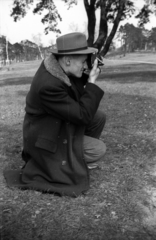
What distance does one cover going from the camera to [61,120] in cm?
265

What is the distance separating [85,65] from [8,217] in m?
1.56

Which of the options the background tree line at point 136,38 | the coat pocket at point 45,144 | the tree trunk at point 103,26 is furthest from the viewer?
the background tree line at point 136,38

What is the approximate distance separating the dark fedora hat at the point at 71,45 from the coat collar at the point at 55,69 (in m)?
0.08

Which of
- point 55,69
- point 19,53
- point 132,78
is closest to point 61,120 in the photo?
point 55,69

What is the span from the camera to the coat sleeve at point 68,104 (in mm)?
2475

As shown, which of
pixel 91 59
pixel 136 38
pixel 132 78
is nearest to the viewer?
pixel 91 59

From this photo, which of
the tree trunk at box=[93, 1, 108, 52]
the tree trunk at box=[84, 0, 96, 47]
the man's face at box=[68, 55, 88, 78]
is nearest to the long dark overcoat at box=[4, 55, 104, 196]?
the man's face at box=[68, 55, 88, 78]

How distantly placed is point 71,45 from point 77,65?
8.0 inches

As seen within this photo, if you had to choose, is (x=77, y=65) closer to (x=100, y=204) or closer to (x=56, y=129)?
(x=56, y=129)

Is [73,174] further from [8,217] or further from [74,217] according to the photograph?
[8,217]

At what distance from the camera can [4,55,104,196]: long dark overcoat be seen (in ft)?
8.23

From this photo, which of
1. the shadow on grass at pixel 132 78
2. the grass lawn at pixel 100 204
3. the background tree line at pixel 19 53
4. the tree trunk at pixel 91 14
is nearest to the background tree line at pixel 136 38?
the background tree line at pixel 19 53

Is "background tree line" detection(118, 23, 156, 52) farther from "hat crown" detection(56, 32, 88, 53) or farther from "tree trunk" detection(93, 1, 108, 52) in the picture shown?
"hat crown" detection(56, 32, 88, 53)

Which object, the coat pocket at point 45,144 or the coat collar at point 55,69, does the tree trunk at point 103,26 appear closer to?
the coat collar at point 55,69
